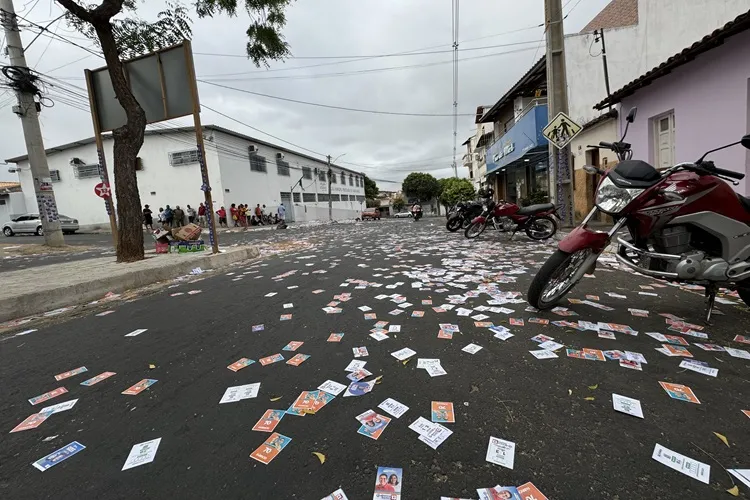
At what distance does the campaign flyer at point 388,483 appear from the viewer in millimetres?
1276

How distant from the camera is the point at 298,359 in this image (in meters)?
2.43

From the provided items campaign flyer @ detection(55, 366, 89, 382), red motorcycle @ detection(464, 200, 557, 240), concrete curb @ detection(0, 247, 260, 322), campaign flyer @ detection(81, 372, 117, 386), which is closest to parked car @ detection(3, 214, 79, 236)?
concrete curb @ detection(0, 247, 260, 322)

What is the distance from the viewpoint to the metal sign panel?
7523mm

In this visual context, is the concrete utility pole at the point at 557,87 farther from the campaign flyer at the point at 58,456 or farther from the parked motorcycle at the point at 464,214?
the campaign flyer at the point at 58,456

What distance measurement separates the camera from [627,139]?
8.84 m

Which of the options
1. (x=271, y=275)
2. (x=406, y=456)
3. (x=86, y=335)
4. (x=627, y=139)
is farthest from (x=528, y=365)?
(x=627, y=139)

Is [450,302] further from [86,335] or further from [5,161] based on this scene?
[5,161]

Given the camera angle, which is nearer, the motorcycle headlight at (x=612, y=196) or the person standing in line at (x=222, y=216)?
the motorcycle headlight at (x=612, y=196)

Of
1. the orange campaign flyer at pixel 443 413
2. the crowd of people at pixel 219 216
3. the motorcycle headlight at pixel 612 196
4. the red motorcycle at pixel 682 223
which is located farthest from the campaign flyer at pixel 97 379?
the crowd of people at pixel 219 216

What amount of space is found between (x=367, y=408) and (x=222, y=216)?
23.4 metres

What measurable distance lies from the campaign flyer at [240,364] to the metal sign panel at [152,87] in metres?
7.01

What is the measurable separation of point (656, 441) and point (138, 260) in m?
8.30

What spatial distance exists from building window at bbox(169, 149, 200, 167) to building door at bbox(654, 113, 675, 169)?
23.6m

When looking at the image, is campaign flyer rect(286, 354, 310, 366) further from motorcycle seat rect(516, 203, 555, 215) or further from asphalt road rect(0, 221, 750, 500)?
motorcycle seat rect(516, 203, 555, 215)
